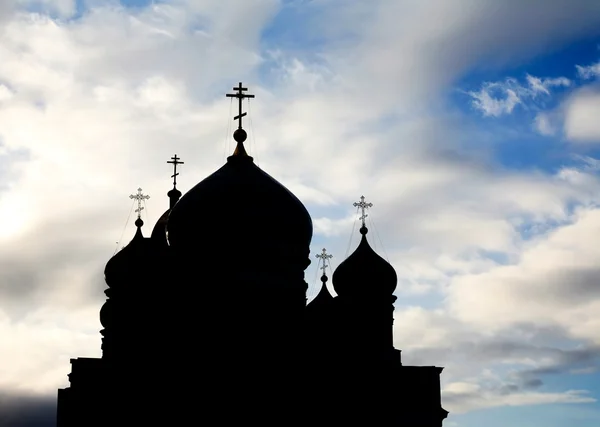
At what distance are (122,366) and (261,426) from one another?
342 centimetres

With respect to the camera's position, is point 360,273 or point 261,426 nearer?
point 261,426

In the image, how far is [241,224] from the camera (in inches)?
1033

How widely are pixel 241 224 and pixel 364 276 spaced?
144 inches

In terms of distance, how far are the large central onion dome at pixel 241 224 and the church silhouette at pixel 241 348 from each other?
2 cm

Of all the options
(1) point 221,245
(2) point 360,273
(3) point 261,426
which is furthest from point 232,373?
(2) point 360,273

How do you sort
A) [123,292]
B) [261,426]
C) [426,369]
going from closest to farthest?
[261,426], [426,369], [123,292]

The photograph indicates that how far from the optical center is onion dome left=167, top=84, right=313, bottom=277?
2619 cm

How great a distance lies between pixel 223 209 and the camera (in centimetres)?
2636

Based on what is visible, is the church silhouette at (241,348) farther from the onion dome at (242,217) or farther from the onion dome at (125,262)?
the onion dome at (125,262)

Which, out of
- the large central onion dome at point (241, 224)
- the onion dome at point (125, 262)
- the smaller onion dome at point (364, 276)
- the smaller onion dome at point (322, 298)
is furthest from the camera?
the smaller onion dome at point (322, 298)

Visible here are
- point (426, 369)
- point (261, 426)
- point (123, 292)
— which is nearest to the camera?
point (261, 426)

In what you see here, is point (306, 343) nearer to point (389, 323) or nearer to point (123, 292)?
point (389, 323)

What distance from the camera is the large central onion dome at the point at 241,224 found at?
85.9 ft

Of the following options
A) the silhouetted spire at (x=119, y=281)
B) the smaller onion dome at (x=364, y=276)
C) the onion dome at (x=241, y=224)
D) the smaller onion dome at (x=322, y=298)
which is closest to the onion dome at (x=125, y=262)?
the silhouetted spire at (x=119, y=281)
